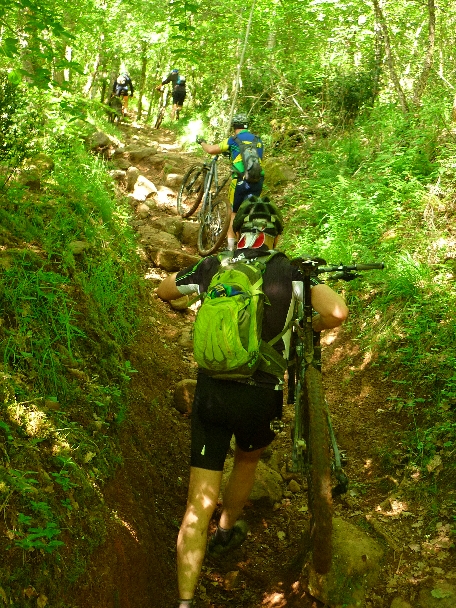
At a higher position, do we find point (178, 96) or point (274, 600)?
point (178, 96)

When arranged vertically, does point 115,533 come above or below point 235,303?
below

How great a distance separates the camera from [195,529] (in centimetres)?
303

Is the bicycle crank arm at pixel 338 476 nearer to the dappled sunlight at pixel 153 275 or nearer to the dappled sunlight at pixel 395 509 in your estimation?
the dappled sunlight at pixel 395 509

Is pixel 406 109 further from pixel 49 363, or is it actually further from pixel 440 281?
pixel 49 363

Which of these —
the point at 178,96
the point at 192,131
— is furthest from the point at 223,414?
the point at 178,96

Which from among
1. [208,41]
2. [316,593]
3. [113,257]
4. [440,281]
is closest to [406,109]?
[440,281]

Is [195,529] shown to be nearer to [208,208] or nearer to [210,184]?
[208,208]

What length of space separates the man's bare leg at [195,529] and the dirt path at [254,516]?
1.12 ft

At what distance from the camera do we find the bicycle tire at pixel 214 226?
332 inches

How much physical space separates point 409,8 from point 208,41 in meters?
6.41

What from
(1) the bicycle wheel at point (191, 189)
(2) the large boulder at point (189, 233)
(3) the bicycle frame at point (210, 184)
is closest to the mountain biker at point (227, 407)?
(3) the bicycle frame at point (210, 184)

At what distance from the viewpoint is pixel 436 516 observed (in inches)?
149

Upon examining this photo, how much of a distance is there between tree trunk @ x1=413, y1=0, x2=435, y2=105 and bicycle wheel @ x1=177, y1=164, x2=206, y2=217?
15.9 ft

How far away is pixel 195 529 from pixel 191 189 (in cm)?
824
